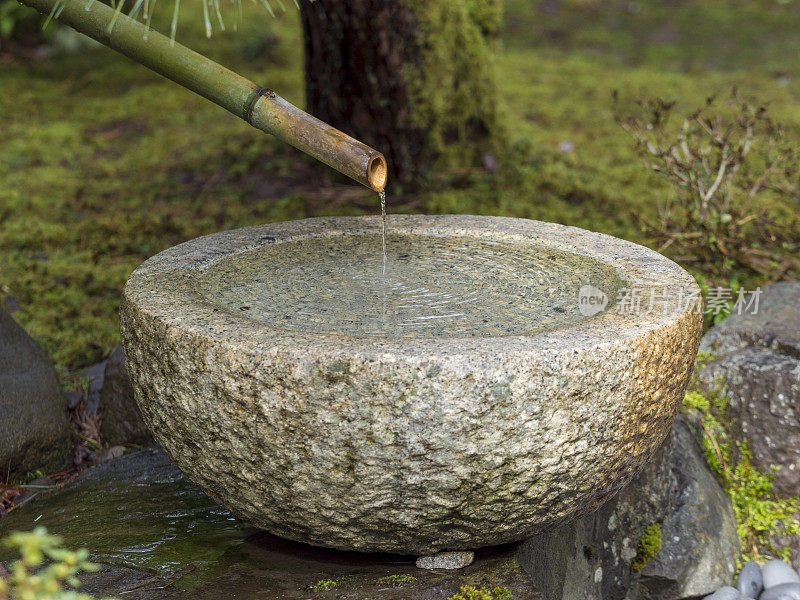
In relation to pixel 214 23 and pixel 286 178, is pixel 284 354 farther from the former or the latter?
pixel 214 23

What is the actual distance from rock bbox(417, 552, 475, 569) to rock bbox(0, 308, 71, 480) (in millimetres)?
1523

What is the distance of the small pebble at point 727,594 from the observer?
266 centimetres

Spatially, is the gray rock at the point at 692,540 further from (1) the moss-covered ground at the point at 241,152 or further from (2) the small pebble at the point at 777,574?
(1) the moss-covered ground at the point at 241,152

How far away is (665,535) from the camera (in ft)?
8.95

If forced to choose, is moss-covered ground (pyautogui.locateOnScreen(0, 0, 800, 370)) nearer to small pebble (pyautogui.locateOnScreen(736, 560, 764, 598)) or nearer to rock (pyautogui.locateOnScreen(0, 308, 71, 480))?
rock (pyautogui.locateOnScreen(0, 308, 71, 480))

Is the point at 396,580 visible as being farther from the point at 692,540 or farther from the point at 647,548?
the point at 692,540

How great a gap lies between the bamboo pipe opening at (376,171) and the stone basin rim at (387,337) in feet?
1.56

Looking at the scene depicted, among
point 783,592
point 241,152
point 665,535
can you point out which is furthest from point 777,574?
point 241,152

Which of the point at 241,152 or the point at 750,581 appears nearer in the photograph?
the point at 750,581

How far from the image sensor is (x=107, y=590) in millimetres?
1927

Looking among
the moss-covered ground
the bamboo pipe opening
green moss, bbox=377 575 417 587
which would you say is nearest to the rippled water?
the bamboo pipe opening

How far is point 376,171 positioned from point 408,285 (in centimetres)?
42

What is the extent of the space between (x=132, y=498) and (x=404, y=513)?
1074mm

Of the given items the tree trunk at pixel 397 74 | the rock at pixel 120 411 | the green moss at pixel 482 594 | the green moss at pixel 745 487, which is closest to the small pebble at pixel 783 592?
the green moss at pixel 745 487
